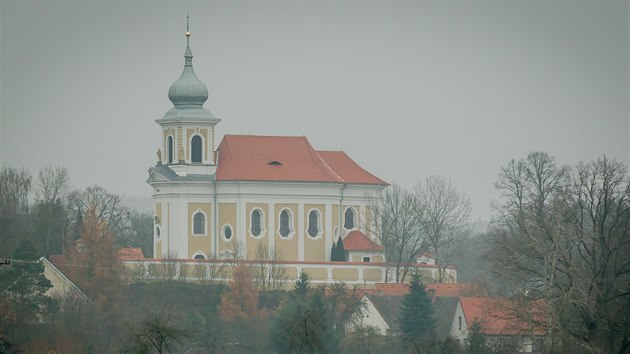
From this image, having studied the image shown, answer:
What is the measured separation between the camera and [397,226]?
97.1 metres

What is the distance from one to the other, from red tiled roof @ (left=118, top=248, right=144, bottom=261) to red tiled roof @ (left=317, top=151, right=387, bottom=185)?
1071 centimetres

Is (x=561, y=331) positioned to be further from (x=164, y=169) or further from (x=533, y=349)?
(x=164, y=169)

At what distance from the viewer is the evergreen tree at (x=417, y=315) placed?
73.9 m

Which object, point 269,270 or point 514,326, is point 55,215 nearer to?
point 269,270

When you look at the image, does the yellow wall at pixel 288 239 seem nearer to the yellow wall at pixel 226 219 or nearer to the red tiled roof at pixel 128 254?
the yellow wall at pixel 226 219

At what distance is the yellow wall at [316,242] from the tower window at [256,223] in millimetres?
2012

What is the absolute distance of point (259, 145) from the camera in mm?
98812

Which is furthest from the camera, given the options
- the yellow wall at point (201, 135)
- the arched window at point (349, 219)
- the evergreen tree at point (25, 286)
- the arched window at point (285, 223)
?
the arched window at point (349, 219)

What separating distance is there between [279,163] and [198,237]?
200 inches

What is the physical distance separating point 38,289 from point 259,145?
84.8 ft

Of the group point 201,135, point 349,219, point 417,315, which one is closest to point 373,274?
point 349,219

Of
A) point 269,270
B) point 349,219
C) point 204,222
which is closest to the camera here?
point 269,270

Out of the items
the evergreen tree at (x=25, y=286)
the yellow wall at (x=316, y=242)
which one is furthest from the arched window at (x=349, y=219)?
the evergreen tree at (x=25, y=286)

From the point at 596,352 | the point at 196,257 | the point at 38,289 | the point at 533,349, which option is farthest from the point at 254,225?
the point at 596,352
